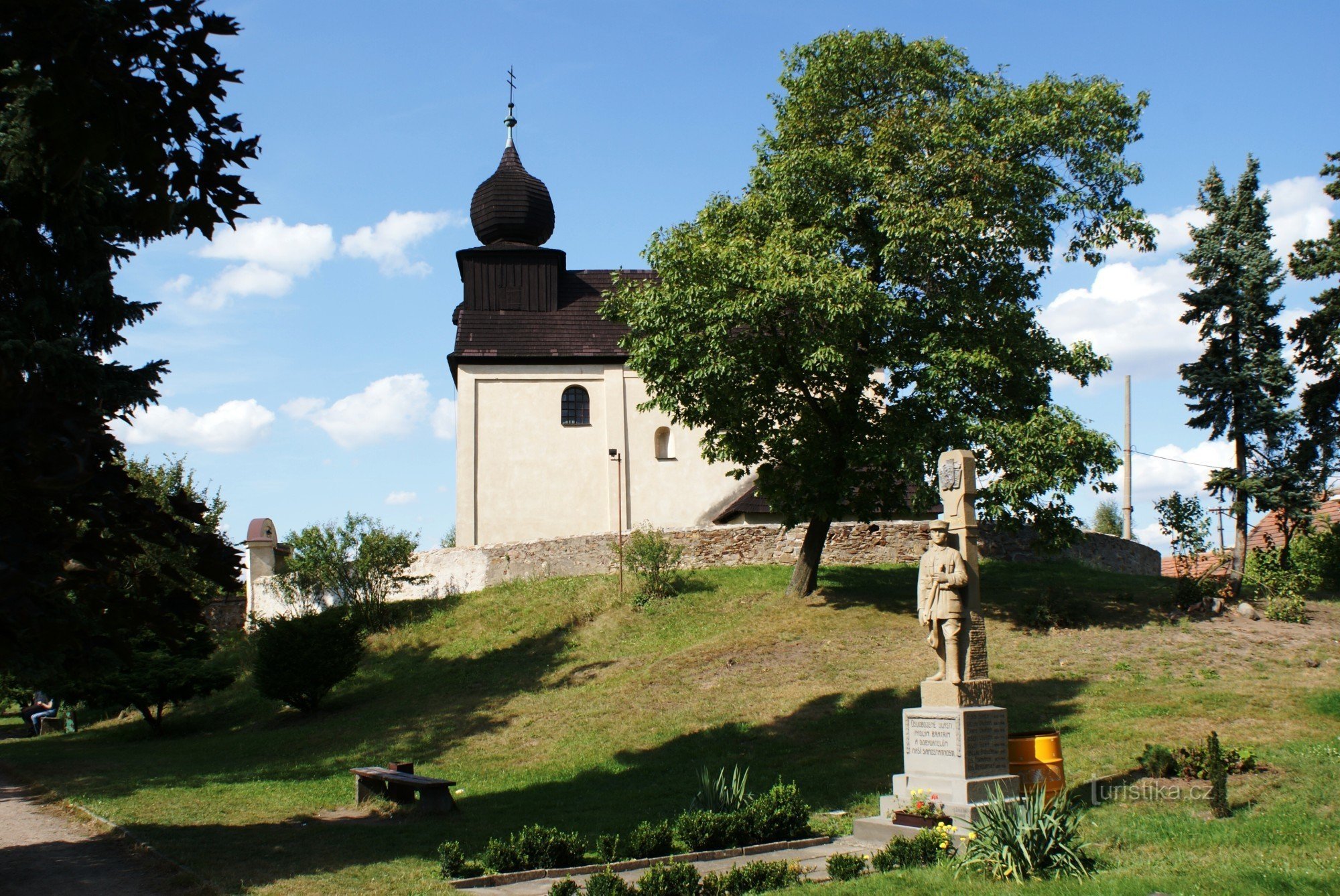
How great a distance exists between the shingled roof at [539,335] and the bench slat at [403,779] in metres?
20.5

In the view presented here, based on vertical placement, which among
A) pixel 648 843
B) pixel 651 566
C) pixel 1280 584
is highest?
pixel 651 566

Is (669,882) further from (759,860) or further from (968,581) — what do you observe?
(968,581)

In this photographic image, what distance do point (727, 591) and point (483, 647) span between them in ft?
19.2

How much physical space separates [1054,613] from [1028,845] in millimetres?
13132

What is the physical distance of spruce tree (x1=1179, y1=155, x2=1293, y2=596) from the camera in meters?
23.3

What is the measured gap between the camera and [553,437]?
1300 inches

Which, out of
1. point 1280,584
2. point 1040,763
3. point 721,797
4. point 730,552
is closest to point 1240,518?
point 1280,584

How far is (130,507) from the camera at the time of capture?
5.63m

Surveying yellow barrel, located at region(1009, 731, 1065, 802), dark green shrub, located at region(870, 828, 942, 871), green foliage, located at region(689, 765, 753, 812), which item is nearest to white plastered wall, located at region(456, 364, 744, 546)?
green foliage, located at region(689, 765, 753, 812)

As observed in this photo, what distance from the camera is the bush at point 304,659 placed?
71.3 ft

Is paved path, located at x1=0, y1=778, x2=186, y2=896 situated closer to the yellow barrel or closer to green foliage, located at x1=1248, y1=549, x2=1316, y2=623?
the yellow barrel

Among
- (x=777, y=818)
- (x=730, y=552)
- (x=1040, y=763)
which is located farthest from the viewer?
(x=730, y=552)

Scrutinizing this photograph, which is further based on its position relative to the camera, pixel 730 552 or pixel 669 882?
pixel 730 552

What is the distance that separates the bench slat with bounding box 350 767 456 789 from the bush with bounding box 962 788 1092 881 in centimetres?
692
